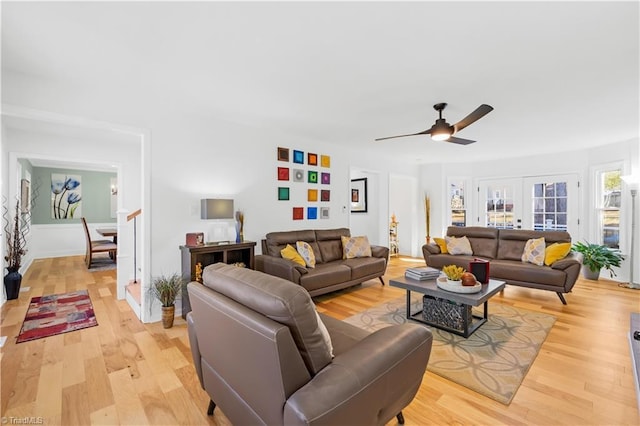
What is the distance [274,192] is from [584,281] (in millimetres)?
5303

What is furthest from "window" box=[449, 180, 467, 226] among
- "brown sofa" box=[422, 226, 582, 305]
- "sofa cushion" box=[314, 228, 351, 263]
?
"sofa cushion" box=[314, 228, 351, 263]

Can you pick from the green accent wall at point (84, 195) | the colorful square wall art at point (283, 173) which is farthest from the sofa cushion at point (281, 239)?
the green accent wall at point (84, 195)

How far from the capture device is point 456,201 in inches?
284

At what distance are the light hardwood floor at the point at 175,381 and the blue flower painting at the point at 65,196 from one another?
15.0 ft

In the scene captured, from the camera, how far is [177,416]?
1751 mm

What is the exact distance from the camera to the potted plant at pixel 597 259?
476 cm

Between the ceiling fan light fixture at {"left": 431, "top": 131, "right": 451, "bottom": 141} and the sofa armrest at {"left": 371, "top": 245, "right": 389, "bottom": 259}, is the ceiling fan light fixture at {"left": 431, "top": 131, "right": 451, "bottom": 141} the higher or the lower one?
the higher one

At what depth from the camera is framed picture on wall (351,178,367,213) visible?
22.4ft

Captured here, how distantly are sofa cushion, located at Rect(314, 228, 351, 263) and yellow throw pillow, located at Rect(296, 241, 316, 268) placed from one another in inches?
16.2

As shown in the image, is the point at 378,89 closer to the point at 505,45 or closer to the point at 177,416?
the point at 505,45

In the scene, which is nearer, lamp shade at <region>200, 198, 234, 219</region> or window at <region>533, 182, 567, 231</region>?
lamp shade at <region>200, 198, 234, 219</region>

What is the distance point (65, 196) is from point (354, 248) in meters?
7.20

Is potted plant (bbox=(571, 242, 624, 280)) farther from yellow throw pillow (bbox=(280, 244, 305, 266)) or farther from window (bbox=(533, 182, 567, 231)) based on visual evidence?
yellow throw pillow (bbox=(280, 244, 305, 266))

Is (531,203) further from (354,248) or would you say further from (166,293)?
(166,293)
